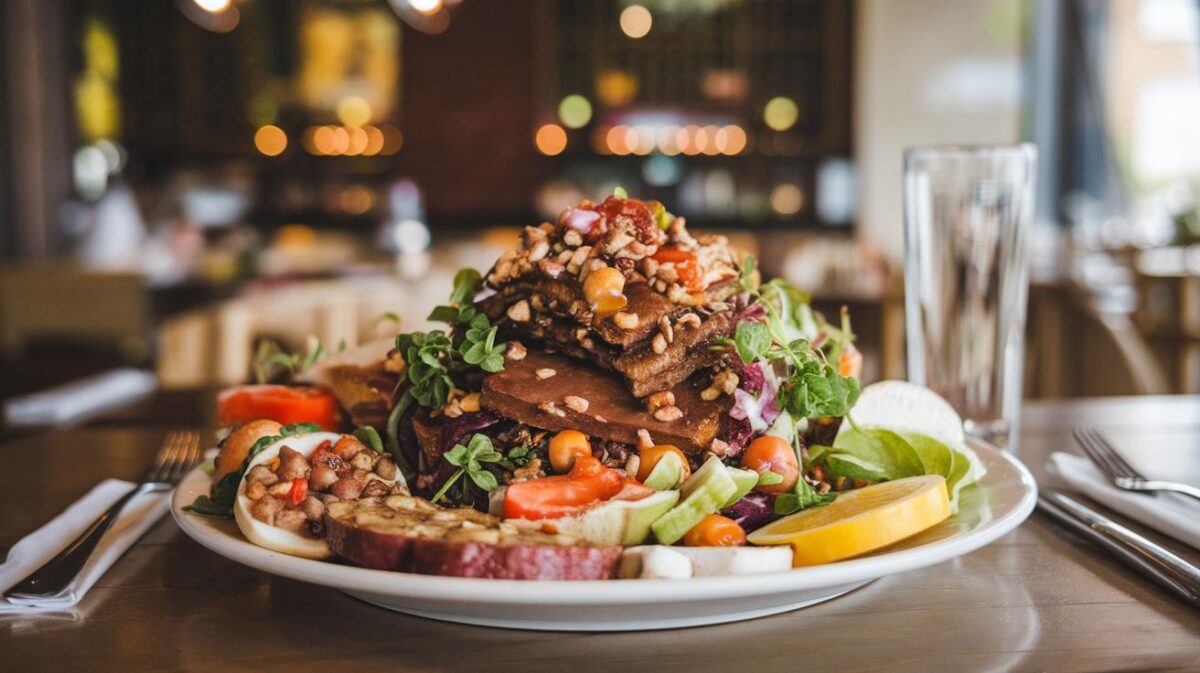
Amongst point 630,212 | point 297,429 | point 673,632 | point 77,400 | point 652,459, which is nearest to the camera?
point 673,632

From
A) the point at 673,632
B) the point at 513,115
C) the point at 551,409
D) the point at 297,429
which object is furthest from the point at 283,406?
the point at 513,115

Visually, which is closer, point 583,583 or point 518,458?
point 583,583

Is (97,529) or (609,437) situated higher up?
(609,437)

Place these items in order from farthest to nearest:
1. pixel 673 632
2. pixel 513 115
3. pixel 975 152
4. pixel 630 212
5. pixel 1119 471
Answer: pixel 513 115
pixel 975 152
pixel 1119 471
pixel 630 212
pixel 673 632

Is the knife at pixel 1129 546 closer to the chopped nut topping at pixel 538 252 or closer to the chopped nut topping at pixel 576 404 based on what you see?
the chopped nut topping at pixel 576 404

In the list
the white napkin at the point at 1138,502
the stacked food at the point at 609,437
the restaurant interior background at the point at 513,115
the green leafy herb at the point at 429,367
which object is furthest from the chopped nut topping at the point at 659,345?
the restaurant interior background at the point at 513,115

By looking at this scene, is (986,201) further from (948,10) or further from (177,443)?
(948,10)

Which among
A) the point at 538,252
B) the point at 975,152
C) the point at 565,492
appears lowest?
the point at 565,492

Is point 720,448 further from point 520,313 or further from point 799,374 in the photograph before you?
point 520,313
